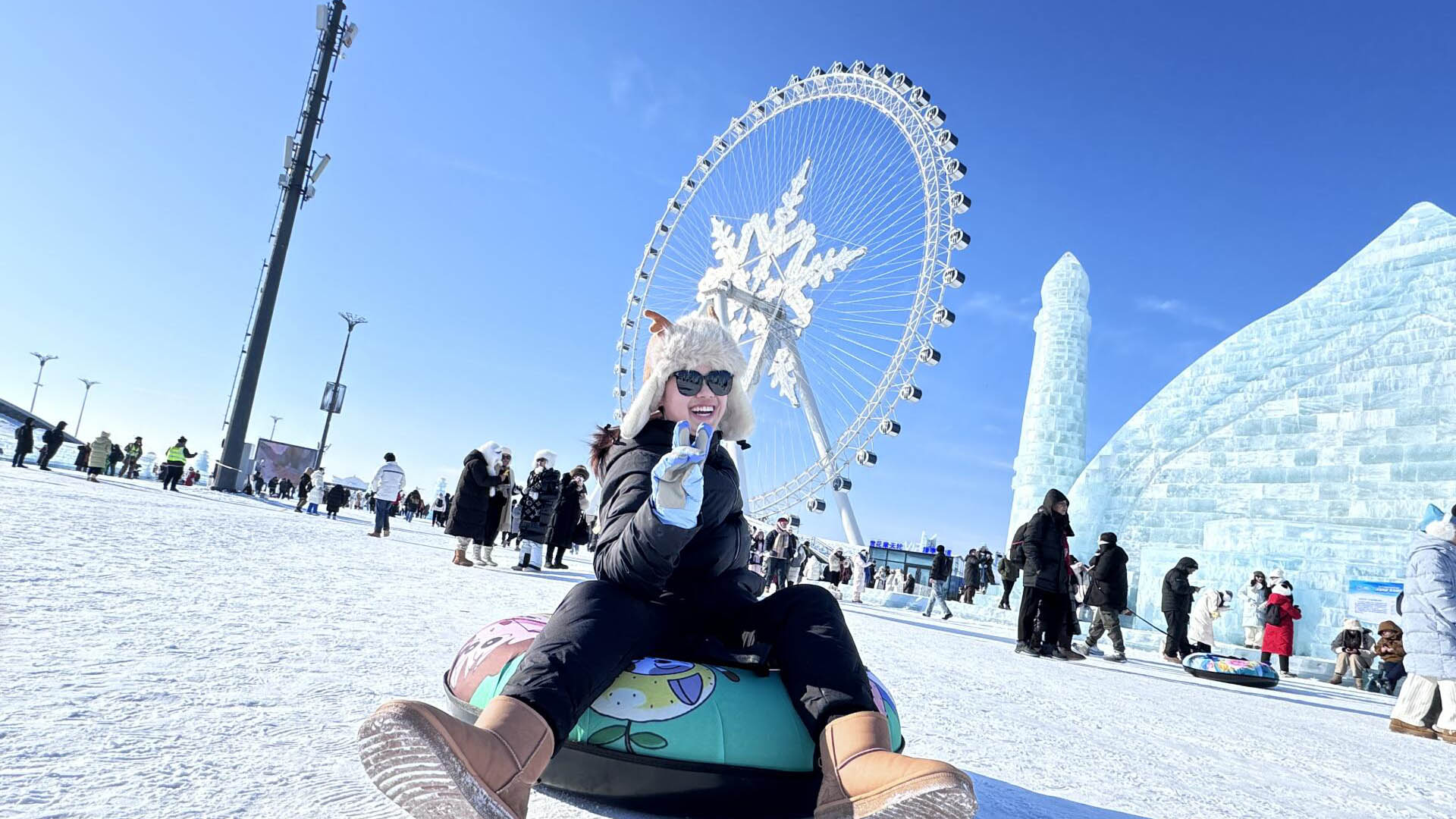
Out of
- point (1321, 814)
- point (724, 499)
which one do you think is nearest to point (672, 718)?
point (724, 499)

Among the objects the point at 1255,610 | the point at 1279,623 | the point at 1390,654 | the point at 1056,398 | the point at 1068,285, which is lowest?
the point at 1390,654

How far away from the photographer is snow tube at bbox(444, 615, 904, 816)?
140cm

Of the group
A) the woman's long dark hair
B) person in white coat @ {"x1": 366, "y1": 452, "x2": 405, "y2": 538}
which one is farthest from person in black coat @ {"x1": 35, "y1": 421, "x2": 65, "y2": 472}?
the woman's long dark hair

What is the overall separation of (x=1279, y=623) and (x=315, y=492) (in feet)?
55.2

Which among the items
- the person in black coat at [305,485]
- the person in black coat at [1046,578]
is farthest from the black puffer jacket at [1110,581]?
the person in black coat at [305,485]

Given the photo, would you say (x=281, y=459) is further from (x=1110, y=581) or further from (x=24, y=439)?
(x=1110, y=581)

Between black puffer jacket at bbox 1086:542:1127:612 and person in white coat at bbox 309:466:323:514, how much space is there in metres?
14.7

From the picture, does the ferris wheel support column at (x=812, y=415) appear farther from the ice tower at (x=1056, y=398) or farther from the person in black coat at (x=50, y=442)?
the person in black coat at (x=50, y=442)

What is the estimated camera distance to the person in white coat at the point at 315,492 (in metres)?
17.1

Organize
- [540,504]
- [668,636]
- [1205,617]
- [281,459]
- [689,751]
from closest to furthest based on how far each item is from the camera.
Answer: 1. [689,751]
2. [668,636]
3. [540,504]
4. [1205,617]
5. [281,459]

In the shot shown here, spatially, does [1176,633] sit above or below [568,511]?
below

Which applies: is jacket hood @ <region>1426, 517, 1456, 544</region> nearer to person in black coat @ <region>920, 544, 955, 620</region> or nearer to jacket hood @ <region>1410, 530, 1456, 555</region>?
jacket hood @ <region>1410, 530, 1456, 555</region>

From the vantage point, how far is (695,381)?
2.00 meters

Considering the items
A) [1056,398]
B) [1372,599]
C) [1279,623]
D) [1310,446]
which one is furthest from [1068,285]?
[1279,623]
